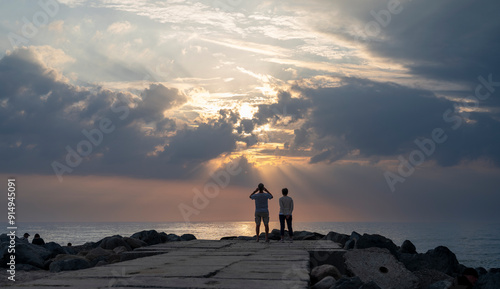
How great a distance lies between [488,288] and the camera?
721 cm

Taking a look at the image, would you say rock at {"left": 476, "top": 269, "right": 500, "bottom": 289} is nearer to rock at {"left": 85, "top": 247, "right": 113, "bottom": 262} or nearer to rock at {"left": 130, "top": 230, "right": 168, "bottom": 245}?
rock at {"left": 85, "top": 247, "right": 113, "bottom": 262}

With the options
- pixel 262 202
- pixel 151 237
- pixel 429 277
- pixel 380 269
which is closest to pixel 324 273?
pixel 380 269

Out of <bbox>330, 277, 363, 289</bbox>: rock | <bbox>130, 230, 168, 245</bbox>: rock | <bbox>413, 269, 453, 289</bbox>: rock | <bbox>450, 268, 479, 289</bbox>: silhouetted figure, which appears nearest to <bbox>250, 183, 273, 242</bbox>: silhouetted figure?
<bbox>130, 230, 168, 245</bbox>: rock

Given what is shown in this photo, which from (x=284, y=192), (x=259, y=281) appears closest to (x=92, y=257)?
(x=284, y=192)

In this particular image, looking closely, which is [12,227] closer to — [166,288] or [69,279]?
[69,279]

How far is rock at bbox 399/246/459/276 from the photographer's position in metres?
12.0

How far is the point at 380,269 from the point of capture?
27.3ft

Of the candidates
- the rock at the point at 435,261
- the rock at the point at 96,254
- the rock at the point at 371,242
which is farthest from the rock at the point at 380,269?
the rock at the point at 96,254

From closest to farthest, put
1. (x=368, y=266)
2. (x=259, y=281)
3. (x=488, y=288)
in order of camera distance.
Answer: (x=259, y=281) < (x=488, y=288) < (x=368, y=266)

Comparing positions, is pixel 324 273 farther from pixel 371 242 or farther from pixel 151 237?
pixel 151 237

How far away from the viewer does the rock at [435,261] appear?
39.5ft

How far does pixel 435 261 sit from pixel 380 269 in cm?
464

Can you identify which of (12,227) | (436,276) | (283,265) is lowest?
(436,276)

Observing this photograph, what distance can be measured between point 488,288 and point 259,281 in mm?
4383
